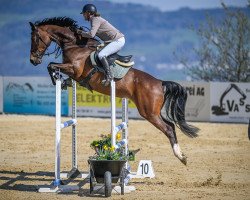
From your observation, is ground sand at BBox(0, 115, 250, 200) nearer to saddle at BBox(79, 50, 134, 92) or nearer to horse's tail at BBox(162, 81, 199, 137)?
horse's tail at BBox(162, 81, 199, 137)

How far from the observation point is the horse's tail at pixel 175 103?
11562 millimetres

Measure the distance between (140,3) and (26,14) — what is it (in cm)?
2221

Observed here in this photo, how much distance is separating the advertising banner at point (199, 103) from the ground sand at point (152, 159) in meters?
1.06

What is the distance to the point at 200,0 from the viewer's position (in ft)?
302

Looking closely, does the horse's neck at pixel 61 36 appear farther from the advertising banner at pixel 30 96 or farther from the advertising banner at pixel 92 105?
the advertising banner at pixel 30 96

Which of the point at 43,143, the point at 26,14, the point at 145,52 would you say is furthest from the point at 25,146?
the point at 145,52

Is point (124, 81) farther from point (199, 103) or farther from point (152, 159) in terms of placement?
point (199, 103)

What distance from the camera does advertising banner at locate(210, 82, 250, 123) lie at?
77.0 ft

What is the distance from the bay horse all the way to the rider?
1.25ft

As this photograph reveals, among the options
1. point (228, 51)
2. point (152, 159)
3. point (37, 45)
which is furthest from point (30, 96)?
point (37, 45)

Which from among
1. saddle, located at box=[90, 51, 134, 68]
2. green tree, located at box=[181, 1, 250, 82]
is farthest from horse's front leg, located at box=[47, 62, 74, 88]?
green tree, located at box=[181, 1, 250, 82]

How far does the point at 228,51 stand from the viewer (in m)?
34.1

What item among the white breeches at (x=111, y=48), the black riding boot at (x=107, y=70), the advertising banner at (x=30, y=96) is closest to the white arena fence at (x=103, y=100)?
the advertising banner at (x=30, y=96)

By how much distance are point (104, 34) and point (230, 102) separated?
13.2 m
